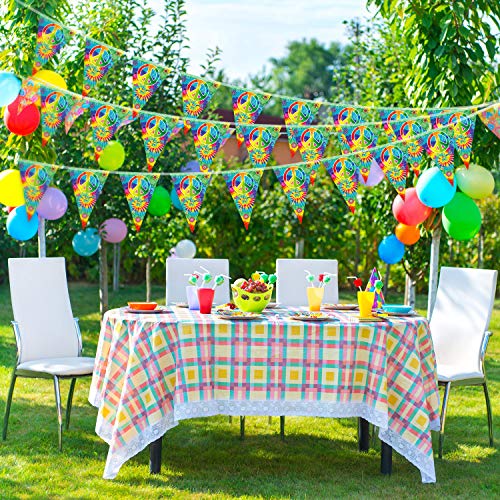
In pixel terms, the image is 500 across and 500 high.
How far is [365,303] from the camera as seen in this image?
12.1 feet

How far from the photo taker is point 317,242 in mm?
9195

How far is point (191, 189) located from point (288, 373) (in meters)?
1.78

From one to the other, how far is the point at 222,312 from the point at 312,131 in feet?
5.19

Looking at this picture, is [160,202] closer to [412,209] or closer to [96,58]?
[96,58]

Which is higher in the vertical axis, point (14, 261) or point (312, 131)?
point (312, 131)

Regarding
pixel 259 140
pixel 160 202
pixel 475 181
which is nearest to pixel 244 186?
pixel 259 140

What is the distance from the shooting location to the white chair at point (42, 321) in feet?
13.6

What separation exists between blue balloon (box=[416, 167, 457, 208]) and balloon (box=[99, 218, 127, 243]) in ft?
8.96

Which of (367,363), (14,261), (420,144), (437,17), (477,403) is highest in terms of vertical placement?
(437,17)

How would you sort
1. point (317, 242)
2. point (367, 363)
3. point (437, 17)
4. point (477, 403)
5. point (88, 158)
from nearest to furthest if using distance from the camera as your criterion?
1. point (367, 363)
2. point (477, 403)
3. point (437, 17)
4. point (88, 158)
5. point (317, 242)

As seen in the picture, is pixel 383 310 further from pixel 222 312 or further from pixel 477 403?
pixel 477 403

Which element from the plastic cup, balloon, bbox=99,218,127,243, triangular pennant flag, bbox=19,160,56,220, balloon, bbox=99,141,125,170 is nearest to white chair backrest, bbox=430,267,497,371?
the plastic cup

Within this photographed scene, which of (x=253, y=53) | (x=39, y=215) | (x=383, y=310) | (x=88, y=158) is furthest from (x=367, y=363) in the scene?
(x=253, y=53)

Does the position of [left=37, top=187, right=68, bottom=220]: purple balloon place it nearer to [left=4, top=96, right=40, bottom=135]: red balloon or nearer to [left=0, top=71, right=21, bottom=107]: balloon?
[left=4, top=96, right=40, bottom=135]: red balloon
